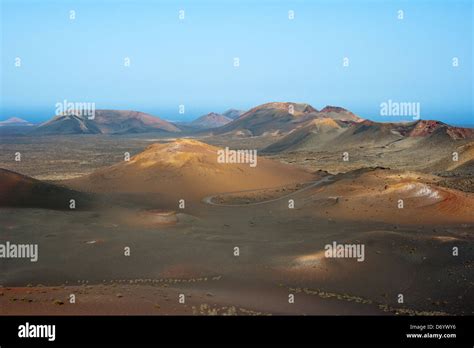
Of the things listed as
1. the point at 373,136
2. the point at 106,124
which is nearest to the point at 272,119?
the point at 106,124

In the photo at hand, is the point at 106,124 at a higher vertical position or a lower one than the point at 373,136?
higher

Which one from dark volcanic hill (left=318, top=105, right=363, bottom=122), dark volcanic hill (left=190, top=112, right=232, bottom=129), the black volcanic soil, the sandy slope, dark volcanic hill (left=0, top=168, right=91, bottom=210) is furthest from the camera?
dark volcanic hill (left=190, top=112, right=232, bottom=129)

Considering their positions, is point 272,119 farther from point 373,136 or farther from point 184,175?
point 184,175

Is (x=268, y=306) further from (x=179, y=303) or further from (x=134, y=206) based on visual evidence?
(x=134, y=206)

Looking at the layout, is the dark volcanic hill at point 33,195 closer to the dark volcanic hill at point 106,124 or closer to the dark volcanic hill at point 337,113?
the dark volcanic hill at point 106,124

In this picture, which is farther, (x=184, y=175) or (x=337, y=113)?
(x=337, y=113)

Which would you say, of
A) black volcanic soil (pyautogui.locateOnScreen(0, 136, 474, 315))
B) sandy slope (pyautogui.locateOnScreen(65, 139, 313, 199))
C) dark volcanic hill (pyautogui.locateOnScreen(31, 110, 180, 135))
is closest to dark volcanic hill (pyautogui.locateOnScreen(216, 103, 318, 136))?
dark volcanic hill (pyautogui.locateOnScreen(31, 110, 180, 135))

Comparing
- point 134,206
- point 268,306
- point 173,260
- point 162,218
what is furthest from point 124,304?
point 134,206

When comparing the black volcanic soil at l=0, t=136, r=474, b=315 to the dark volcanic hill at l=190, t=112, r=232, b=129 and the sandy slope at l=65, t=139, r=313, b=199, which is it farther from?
the dark volcanic hill at l=190, t=112, r=232, b=129

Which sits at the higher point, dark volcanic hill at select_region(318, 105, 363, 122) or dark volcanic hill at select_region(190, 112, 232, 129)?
dark volcanic hill at select_region(318, 105, 363, 122)
